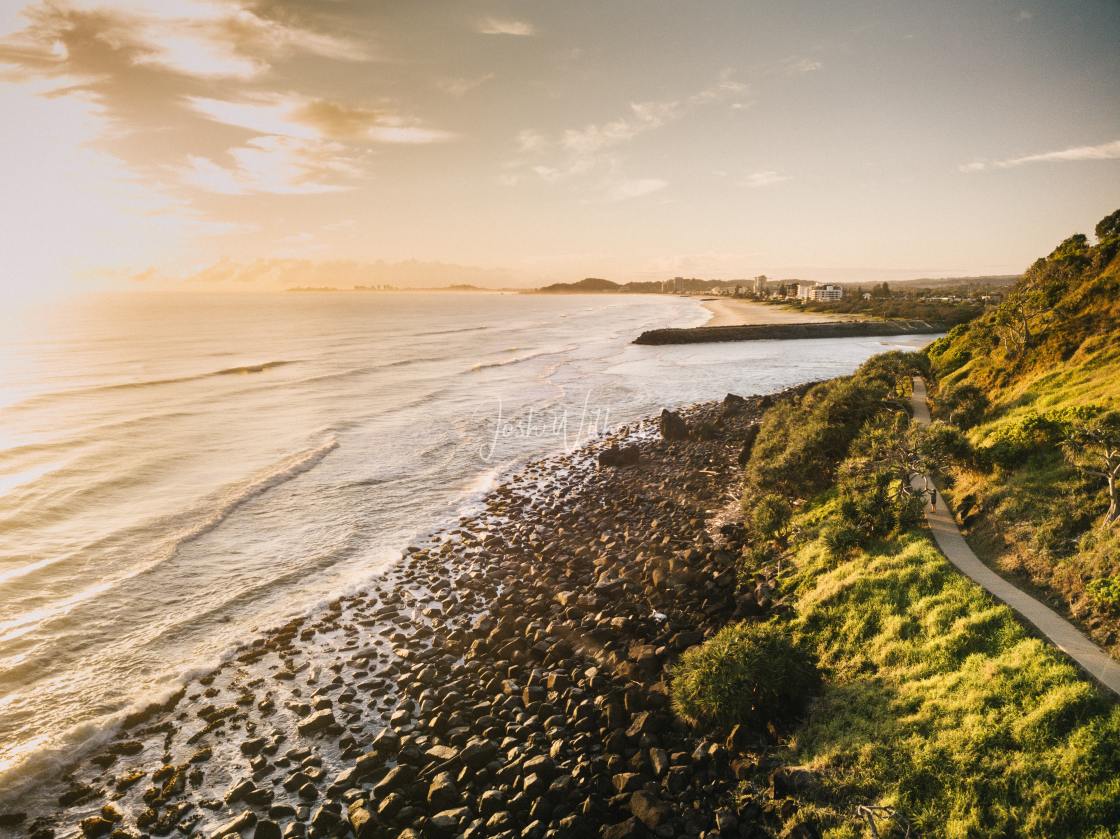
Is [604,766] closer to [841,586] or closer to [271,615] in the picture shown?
[841,586]

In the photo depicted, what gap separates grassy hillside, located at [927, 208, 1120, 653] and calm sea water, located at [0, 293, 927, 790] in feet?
62.3

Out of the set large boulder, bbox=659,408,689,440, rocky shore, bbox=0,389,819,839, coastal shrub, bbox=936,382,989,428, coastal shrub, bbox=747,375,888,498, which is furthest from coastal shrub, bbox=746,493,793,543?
large boulder, bbox=659,408,689,440

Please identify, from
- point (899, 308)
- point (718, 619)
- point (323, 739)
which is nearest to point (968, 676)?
point (718, 619)

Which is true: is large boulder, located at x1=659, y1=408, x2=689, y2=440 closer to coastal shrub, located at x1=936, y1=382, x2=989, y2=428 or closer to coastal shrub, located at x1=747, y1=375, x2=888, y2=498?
coastal shrub, located at x1=747, y1=375, x2=888, y2=498

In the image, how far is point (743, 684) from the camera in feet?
34.7

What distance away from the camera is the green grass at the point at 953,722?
297 inches

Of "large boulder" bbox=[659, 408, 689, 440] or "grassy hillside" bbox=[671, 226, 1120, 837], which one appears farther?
"large boulder" bbox=[659, 408, 689, 440]

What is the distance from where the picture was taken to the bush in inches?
410

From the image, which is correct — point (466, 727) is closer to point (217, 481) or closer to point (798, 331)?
point (217, 481)

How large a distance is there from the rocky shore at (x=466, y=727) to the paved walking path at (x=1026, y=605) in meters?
4.68

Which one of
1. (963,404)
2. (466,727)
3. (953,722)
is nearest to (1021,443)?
(963,404)

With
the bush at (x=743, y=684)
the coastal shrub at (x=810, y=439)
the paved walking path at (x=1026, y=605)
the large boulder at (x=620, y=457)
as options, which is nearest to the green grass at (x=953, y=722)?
the paved walking path at (x=1026, y=605)

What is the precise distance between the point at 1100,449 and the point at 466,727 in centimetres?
1678

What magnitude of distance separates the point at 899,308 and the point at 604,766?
152 meters
